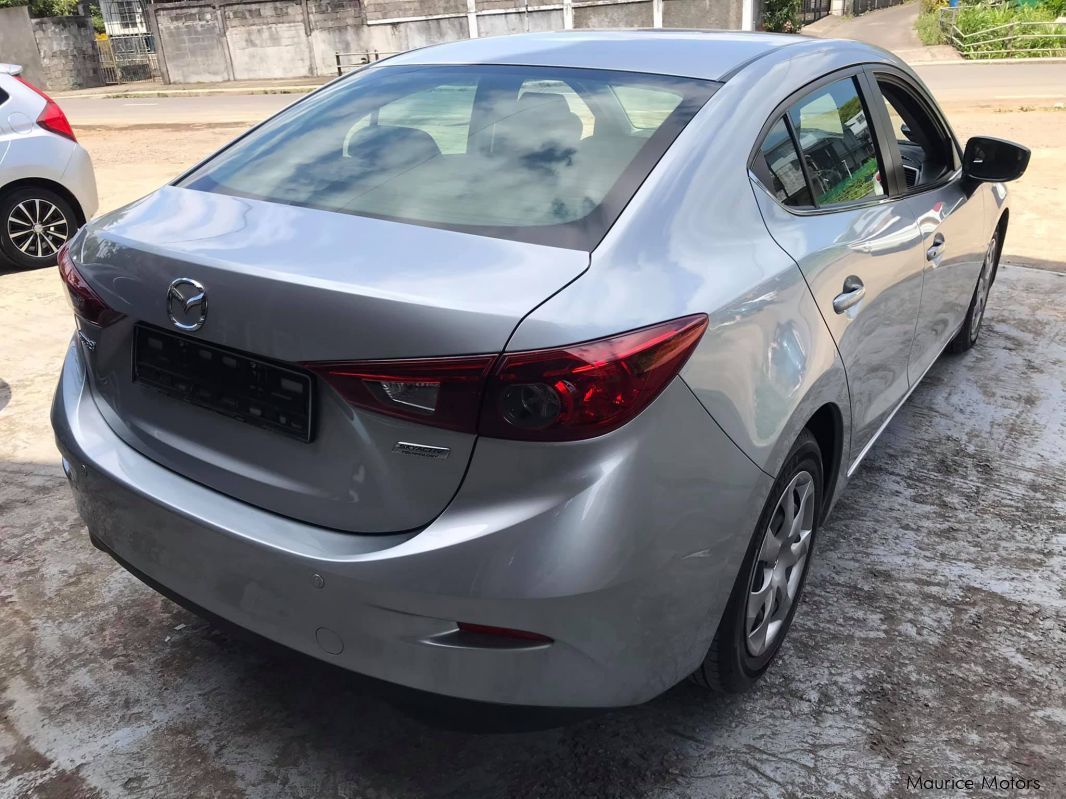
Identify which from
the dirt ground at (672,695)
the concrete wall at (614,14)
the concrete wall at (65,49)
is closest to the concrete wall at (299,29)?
the concrete wall at (614,14)

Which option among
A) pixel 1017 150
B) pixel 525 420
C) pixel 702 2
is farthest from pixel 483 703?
pixel 702 2

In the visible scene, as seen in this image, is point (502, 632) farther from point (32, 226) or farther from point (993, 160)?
point (32, 226)

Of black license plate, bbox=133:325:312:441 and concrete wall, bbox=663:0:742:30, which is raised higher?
black license plate, bbox=133:325:312:441

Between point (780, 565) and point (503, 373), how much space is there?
1192 mm

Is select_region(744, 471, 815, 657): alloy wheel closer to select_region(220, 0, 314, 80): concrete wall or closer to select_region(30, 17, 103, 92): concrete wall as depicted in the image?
select_region(220, 0, 314, 80): concrete wall

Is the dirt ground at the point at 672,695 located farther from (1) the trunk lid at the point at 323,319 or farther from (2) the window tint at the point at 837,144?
(2) the window tint at the point at 837,144

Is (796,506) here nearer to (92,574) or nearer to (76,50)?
(92,574)

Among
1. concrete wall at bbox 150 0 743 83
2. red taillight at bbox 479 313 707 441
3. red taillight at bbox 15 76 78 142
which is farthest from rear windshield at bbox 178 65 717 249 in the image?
concrete wall at bbox 150 0 743 83

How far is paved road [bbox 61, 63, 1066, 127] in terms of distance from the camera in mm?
16125

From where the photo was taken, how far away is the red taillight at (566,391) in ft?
5.55

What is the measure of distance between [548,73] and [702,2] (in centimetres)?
2858

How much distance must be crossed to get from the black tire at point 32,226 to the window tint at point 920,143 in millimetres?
6155

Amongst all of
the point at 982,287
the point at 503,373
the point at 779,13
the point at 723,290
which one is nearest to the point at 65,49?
the point at 779,13

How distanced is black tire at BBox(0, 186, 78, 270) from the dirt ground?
3.99 metres
